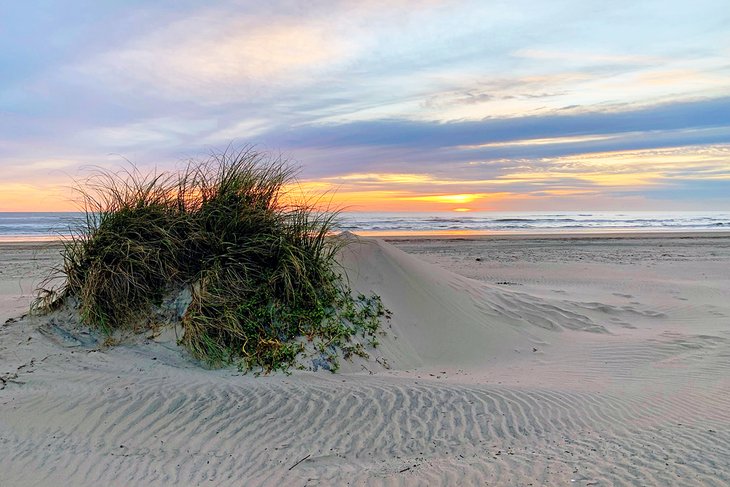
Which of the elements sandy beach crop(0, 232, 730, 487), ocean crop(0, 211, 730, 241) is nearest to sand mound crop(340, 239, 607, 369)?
sandy beach crop(0, 232, 730, 487)

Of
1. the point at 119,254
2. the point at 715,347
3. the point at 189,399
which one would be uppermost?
the point at 119,254

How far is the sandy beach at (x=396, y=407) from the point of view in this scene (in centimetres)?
367

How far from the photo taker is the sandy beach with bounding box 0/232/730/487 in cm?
367

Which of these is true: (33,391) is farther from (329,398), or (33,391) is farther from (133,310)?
(329,398)

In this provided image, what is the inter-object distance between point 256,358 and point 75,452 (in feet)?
5.86

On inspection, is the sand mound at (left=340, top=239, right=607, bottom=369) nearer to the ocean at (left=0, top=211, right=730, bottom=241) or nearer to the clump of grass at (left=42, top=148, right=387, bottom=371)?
the clump of grass at (left=42, top=148, right=387, bottom=371)

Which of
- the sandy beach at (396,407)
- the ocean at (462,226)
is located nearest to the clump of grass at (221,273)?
the sandy beach at (396,407)

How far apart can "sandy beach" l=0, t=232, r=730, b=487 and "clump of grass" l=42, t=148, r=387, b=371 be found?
1.03 feet

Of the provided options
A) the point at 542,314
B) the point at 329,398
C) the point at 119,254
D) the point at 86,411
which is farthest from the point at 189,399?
the point at 542,314

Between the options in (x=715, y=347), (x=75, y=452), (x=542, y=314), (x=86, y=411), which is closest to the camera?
(x=75, y=452)

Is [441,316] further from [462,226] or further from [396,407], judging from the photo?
[462,226]

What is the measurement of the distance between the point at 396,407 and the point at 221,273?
249 cm

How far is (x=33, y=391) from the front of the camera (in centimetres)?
464

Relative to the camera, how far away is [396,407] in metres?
4.54
